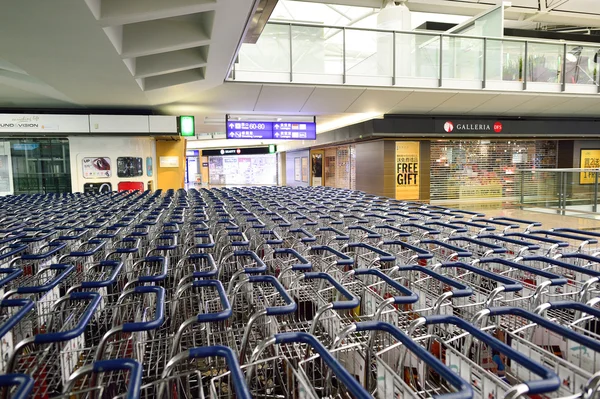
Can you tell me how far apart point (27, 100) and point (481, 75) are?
1219cm

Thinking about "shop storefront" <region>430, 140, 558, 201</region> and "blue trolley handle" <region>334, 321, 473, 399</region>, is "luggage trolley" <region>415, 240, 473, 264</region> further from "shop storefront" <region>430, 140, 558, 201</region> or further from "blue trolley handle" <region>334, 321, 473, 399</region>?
"shop storefront" <region>430, 140, 558, 201</region>

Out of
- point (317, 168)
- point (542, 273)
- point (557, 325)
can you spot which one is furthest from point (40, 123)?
point (317, 168)

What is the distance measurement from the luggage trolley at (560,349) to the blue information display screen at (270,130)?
395 inches

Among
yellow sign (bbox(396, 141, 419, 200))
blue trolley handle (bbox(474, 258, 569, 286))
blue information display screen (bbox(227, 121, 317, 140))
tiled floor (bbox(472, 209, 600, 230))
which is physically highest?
blue information display screen (bbox(227, 121, 317, 140))

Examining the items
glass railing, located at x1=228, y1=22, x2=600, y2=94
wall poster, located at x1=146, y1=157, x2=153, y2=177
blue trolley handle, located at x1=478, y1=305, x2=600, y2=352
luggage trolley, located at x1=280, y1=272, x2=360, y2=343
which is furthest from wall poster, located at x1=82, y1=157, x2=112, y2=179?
blue trolley handle, located at x1=478, y1=305, x2=600, y2=352

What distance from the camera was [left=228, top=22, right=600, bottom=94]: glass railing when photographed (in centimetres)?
929

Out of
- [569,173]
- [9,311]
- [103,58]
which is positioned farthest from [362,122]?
[9,311]

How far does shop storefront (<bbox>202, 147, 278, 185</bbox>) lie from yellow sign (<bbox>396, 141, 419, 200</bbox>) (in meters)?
18.7

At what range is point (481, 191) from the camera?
587 inches

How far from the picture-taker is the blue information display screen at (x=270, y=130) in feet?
38.0

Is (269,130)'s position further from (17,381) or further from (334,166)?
(17,381)

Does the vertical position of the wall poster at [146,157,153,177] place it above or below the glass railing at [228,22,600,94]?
below

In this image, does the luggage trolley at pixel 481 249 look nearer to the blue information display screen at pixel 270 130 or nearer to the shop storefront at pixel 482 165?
the blue information display screen at pixel 270 130

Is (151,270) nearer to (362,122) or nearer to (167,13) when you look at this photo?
(167,13)
